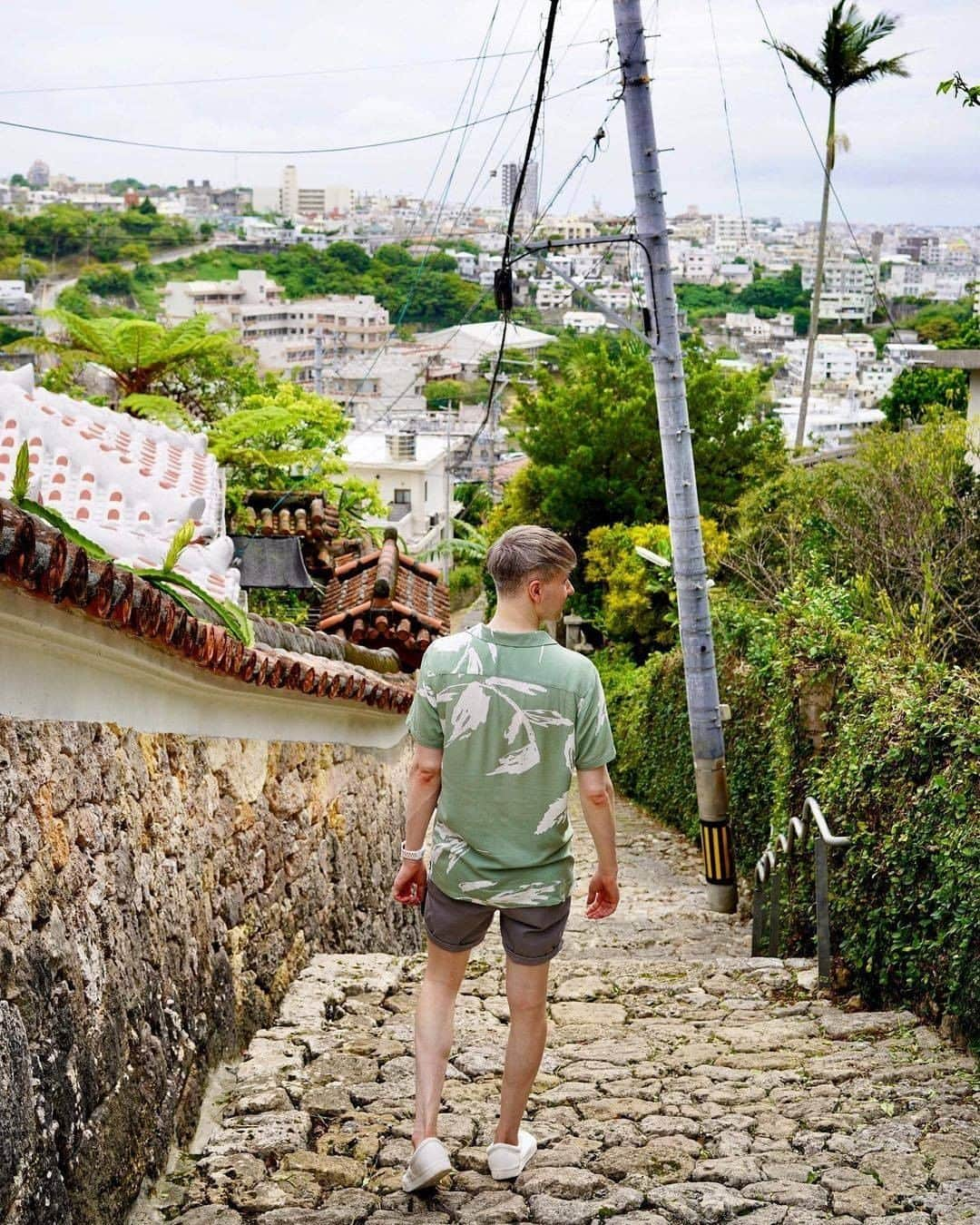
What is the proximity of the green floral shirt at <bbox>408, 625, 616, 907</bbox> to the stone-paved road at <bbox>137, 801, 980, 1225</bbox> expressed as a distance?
881 mm

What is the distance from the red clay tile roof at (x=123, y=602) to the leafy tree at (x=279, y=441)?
15.4 m

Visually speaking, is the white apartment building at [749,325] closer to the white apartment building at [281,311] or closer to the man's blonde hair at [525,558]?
the white apartment building at [281,311]

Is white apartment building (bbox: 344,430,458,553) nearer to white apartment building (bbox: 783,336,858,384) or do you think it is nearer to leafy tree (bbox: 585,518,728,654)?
leafy tree (bbox: 585,518,728,654)

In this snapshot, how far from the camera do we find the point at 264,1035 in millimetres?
5137

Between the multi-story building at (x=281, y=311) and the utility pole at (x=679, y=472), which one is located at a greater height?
the multi-story building at (x=281, y=311)

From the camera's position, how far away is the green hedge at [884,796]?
5488 millimetres

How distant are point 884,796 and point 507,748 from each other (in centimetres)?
324

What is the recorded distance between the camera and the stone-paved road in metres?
3.85

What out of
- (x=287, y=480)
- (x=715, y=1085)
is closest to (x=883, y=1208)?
(x=715, y=1085)

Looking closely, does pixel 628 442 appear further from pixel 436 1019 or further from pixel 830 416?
pixel 830 416

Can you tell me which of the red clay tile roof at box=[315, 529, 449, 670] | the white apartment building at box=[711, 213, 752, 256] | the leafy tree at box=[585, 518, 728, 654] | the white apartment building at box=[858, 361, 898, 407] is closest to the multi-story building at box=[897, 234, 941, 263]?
the white apartment building at box=[711, 213, 752, 256]

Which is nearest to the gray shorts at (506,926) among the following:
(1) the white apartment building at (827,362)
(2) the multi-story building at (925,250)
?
(1) the white apartment building at (827,362)

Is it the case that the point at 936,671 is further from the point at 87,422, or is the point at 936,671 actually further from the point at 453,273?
the point at 453,273

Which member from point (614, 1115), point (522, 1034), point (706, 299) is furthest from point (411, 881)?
point (706, 299)
